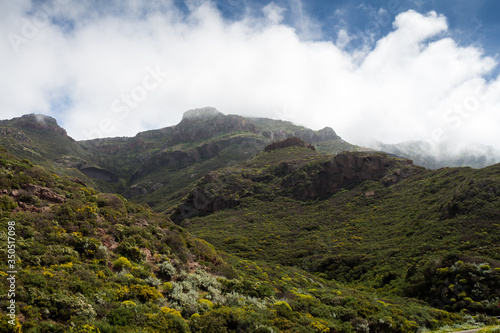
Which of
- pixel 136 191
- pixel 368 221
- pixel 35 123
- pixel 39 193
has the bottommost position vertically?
pixel 368 221

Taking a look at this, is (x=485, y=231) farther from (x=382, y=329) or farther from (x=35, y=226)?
(x=35, y=226)

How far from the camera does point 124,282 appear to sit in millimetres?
13859

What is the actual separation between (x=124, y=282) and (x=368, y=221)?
57.7 m

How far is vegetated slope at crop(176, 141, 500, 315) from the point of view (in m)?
28.8

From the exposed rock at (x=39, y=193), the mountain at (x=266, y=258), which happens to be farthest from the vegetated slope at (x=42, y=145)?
the exposed rock at (x=39, y=193)

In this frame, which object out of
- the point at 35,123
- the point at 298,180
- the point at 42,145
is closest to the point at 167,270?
the point at 298,180

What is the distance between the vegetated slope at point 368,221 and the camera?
28764 millimetres

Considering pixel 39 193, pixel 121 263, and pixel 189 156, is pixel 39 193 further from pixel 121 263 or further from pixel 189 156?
pixel 189 156

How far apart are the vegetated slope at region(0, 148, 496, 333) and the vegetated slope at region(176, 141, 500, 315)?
25.5 ft

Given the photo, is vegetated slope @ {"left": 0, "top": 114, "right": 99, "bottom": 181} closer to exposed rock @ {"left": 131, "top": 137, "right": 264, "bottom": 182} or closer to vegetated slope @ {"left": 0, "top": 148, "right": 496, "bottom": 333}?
exposed rock @ {"left": 131, "top": 137, "right": 264, "bottom": 182}

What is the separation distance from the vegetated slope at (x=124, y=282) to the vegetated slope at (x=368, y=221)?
7.78 meters

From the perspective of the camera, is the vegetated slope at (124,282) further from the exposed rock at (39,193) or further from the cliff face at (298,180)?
the cliff face at (298,180)

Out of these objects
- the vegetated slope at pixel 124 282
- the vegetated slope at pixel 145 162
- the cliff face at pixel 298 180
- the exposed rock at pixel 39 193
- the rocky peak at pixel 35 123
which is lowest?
the vegetated slope at pixel 124 282

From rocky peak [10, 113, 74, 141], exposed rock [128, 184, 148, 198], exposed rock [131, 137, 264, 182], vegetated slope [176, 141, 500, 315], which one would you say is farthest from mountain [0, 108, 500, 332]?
rocky peak [10, 113, 74, 141]
